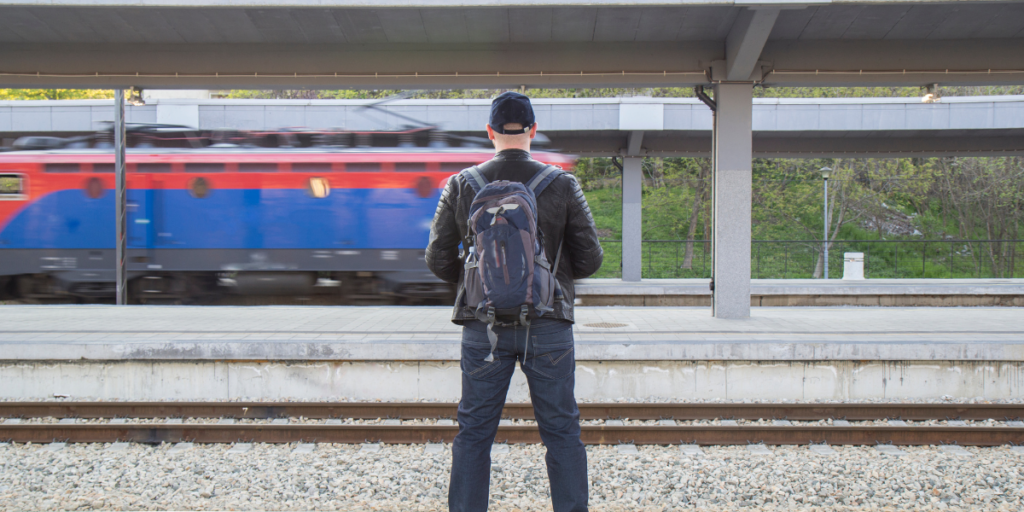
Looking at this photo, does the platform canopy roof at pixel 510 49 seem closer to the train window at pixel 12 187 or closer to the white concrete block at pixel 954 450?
the train window at pixel 12 187

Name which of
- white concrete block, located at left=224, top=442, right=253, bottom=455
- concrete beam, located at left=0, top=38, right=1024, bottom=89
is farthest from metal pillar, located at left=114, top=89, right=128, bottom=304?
white concrete block, located at left=224, top=442, right=253, bottom=455

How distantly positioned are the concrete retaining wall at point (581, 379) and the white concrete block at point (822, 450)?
60.0 inches

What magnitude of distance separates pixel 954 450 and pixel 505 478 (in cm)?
351

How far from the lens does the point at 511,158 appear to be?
2.54 m

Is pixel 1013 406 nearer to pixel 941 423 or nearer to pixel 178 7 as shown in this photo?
pixel 941 423

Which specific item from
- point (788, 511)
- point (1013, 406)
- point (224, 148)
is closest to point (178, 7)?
point (224, 148)

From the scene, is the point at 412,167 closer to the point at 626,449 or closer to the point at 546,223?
the point at 626,449

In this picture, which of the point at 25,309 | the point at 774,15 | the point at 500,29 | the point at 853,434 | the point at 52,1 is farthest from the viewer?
the point at 25,309

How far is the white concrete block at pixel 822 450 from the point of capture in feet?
16.1

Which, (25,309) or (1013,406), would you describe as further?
(25,309)

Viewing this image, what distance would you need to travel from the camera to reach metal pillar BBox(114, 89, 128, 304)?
436 inches

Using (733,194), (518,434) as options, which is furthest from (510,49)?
(518,434)

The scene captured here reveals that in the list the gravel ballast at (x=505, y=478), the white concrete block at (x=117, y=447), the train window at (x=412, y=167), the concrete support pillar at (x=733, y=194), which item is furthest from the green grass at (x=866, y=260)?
the white concrete block at (x=117, y=447)

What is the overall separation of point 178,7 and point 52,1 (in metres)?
1.26
